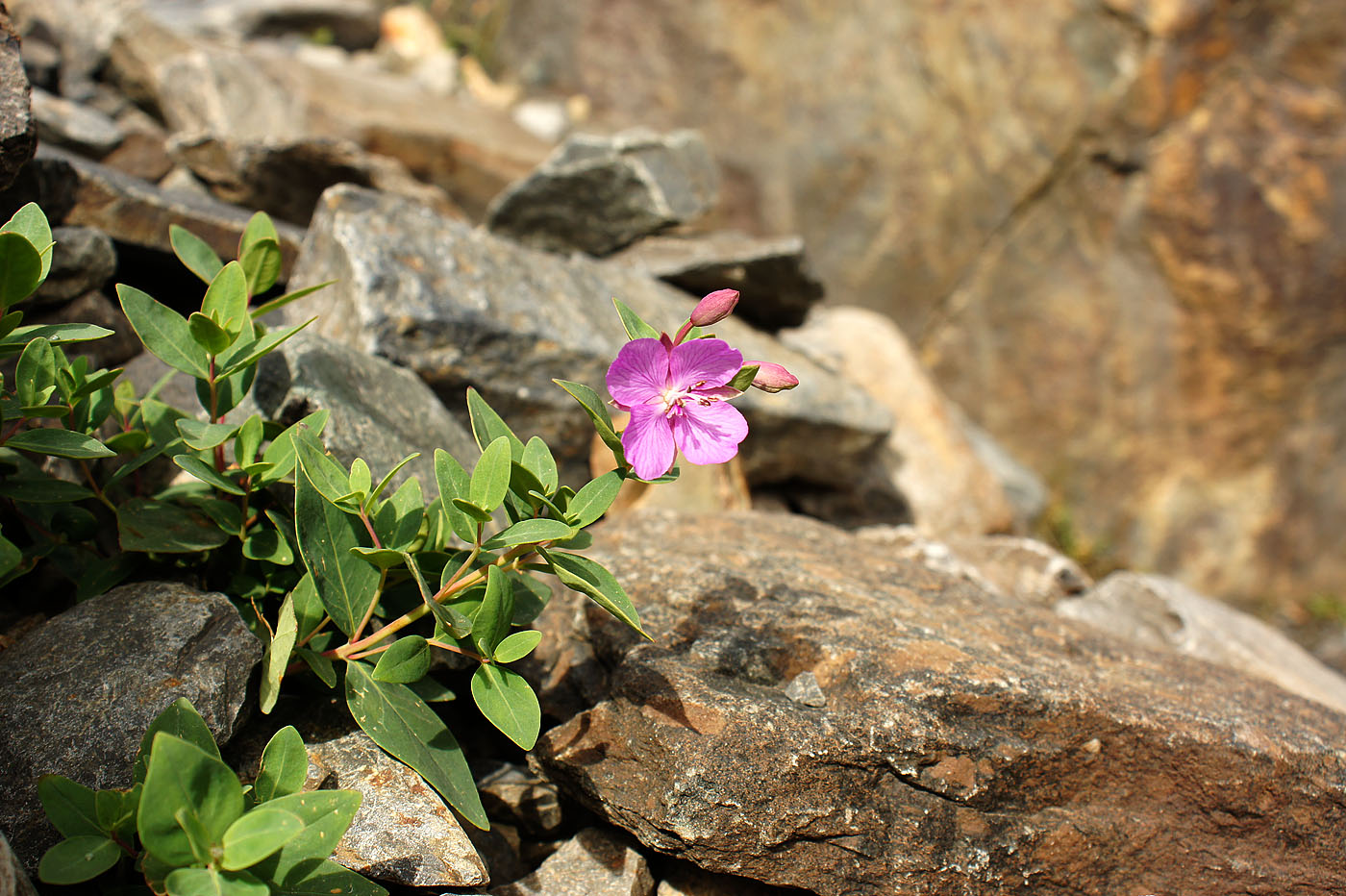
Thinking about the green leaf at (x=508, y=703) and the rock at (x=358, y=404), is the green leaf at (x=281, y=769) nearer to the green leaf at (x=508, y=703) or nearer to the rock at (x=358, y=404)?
the green leaf at (x=508, y=703)

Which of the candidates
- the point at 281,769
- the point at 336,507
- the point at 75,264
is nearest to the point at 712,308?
the point at 336,507

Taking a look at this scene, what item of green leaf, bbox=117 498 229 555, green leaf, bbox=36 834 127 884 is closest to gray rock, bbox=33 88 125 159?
green leaf, bbox=117 498 229 555

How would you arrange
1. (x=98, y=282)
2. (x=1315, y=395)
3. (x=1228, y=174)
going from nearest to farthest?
(x=98, y=282)
(x=1228, y=174)
(x=1315, y=395)

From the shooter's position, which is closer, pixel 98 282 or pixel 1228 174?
pixel 98 282

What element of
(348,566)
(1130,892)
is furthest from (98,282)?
(1130,892)

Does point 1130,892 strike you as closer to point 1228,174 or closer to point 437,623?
point 437,623

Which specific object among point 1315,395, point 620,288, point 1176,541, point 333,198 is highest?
point 333,198
